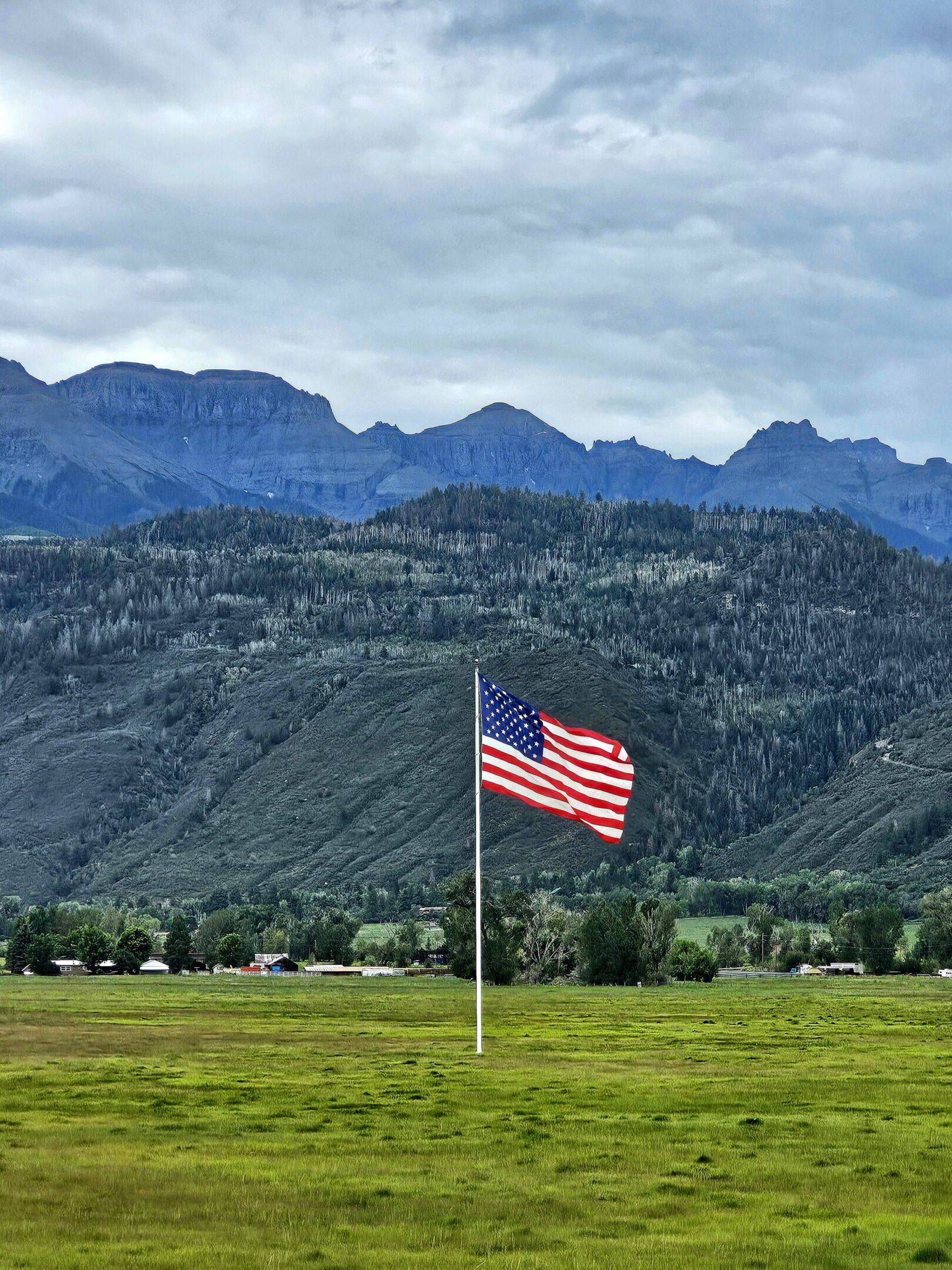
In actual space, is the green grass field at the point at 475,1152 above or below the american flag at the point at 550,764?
below

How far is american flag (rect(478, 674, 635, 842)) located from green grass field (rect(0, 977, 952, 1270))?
8.77 m

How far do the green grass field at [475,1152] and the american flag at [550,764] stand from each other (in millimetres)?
8772

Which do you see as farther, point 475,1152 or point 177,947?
point 177,947

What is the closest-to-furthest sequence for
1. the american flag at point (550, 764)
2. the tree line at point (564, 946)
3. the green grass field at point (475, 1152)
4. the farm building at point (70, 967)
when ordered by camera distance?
the green grass field at point (475, 1152) < the american flag at point (550, 764) < the tree line at point (564, 946) < the farm building at point (70, 967)

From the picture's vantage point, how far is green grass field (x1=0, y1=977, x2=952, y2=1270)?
28297mm

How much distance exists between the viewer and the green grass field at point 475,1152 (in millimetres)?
28297

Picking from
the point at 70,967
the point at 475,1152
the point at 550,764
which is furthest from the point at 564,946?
the point at 475,1152

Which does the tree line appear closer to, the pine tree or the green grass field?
the pine tree

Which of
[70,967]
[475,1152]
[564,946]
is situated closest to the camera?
[475,1152]

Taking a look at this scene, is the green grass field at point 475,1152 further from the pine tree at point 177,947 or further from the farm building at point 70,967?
the pine tree at point 177,947

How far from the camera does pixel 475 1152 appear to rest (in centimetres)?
3800

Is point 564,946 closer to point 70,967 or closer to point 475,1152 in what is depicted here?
point 70,967

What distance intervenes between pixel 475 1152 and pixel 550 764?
2252 centimetres

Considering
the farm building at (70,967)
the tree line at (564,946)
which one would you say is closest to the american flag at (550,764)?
the tree line at (564,946)
